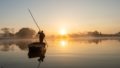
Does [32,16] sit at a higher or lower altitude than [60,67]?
higher

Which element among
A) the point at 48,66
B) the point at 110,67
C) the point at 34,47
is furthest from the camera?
the point at 34,47

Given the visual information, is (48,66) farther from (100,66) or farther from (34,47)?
(34,47)

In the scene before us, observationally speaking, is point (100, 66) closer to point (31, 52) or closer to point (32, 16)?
point (31, 52)

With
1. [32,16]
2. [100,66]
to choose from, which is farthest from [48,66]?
[32,16]

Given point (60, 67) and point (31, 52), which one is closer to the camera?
point (60, 67)

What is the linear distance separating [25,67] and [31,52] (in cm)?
1314

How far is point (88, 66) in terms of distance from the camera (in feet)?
62.6

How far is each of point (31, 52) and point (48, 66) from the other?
41.4ft

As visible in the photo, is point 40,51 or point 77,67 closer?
point 77,67

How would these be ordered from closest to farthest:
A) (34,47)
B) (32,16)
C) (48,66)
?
(48,66) < (34,47) < (32,16)

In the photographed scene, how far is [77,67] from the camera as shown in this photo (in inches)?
738

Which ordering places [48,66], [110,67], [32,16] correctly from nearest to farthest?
[110,67], [48,66], [32,16]

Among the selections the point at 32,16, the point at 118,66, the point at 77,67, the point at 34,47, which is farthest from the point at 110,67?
the point at 32,16

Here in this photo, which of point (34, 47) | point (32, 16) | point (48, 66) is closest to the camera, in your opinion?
point (48, 66)
